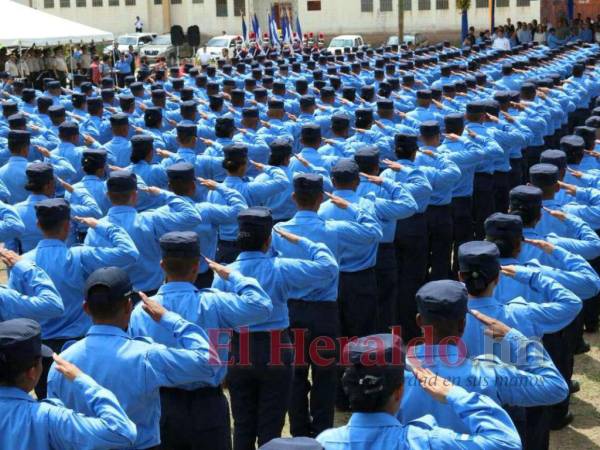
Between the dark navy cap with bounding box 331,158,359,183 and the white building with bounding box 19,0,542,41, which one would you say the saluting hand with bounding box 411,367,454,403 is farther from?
the white building with bounding box 19,0,542,41

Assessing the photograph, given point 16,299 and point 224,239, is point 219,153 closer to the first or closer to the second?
point 224,239

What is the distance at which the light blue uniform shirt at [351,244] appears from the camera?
6.95 m

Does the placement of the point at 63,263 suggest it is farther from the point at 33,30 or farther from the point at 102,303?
the point at 33,30

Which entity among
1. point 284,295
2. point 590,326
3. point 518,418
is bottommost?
point 590,326

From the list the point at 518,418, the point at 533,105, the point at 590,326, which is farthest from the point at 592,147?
the point at 518,418

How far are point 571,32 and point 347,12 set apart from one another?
21366 millimetres

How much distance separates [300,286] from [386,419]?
244 cm

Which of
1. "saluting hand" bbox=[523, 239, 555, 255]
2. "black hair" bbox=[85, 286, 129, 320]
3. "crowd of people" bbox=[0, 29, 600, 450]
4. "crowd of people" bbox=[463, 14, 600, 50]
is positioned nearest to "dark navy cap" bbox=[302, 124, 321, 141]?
"crowd of people" bbox=[0, 29, 600, 450]

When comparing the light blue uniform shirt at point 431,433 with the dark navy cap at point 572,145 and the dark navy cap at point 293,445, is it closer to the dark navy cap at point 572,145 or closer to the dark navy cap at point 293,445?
the dark navy cap at point 293,445

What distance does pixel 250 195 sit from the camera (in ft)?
26.5

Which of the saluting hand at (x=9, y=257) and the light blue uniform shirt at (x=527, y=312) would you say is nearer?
the light blue uniform shirt at (x=527, y=312)

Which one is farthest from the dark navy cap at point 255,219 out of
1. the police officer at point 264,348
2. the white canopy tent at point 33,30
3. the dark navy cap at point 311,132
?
the white canopy tent at point 33,30

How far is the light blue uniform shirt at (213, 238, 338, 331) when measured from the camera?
576cm

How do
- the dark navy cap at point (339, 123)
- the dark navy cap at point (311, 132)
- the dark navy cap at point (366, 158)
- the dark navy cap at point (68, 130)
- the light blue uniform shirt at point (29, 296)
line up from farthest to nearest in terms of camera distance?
the dark navy cap at point (68, 130) < the dark navy cap at point (339, 123) < the dark navy cap at point (311, 132) < the dark navy cap at point (366, 158) < the light blue uniform shirt at point (29, 296)
